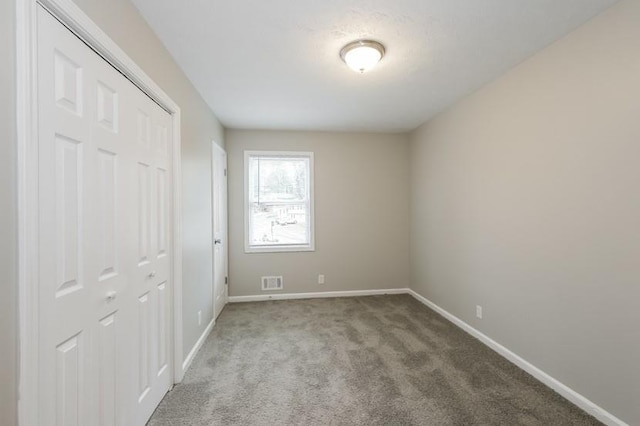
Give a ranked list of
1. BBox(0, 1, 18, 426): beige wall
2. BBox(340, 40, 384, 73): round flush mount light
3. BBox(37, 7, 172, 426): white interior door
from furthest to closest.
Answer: BBox(340, 40, 384, 73): round flush mount light
BBox(37, 7, 172, 426): white interior door
BBox(0, 1, 18, 426): beige wall

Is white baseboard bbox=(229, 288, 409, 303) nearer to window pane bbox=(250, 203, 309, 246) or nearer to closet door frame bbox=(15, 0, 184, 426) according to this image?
window pane bbox=(250, 203, 309, 246)

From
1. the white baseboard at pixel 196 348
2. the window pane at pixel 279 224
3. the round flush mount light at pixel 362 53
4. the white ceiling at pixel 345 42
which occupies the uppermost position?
the white ceiling at pixel 345 42

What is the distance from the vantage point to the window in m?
4.17

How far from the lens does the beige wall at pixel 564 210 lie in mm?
1642

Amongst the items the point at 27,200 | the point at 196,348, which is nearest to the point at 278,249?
the point at 196,348

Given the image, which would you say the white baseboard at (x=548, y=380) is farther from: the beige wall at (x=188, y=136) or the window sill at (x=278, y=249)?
the beige wall at (x=188, y=136)

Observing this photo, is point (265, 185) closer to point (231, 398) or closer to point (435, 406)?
point (231, 398)

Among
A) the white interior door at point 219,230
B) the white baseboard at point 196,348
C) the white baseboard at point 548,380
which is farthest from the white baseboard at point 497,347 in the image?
the white baseboard at point 196,348

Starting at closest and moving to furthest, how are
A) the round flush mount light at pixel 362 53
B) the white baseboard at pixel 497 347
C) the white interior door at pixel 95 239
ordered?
the white interior door at pixel 95 239 → the white baseboard at pixel 497 347 → the round flush mount light at pixel 362 53

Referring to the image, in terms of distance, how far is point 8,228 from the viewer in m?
0.88

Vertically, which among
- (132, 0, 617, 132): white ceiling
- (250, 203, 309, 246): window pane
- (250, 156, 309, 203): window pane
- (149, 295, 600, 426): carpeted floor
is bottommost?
(149, 295, 600, 426): carpeted floor

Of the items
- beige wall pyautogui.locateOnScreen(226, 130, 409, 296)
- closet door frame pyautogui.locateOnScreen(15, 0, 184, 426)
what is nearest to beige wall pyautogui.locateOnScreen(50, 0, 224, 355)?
closet door frame pyautogui.locateOnScreen(15, 0, 184, 426)

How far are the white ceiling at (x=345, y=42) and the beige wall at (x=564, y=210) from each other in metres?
0.25

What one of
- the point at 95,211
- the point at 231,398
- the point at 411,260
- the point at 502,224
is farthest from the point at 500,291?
the point at 95,211
